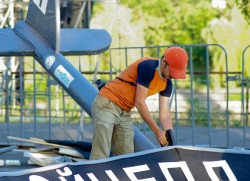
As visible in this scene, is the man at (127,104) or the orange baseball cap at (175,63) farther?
the man at (127,104)

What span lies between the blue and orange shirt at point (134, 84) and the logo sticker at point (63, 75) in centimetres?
116

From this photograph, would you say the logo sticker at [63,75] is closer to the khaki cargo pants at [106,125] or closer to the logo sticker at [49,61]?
the logo sticker at [49,61]

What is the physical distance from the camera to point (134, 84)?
8328 mm

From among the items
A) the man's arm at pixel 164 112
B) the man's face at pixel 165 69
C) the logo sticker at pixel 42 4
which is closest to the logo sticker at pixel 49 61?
the logo sticker at pixel 42 4

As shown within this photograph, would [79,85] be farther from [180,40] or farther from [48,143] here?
[180,40]

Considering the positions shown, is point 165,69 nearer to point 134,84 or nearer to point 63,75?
point 134,84

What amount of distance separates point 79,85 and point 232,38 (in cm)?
2707

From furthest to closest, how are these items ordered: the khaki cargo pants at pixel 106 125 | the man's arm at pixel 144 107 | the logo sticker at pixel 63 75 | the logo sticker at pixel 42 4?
the logo sticker at pixel 42 4 < the logo sticker at pixel 63 75 < the khaki cargo pants at pixel 106 125 < the man's arm at pixel 144 107

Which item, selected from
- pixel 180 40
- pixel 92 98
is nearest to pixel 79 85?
pixel 92 98

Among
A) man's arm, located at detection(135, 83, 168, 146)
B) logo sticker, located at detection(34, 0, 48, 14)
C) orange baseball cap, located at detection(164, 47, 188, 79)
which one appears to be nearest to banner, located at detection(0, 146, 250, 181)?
man's arm, located at detection(135, 83, 168, 146)

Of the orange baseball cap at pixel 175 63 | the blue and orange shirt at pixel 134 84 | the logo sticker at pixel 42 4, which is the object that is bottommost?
the blue and orange shirt at pixel 134 84

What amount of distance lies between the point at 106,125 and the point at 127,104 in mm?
337

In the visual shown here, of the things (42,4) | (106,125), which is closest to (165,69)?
(106,125)

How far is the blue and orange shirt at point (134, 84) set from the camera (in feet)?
26.2
